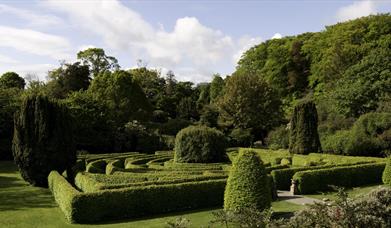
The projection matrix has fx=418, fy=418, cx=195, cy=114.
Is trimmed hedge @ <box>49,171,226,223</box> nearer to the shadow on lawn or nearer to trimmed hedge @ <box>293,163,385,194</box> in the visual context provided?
the shadow on lawn

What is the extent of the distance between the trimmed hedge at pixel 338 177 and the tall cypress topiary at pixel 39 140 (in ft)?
38.7

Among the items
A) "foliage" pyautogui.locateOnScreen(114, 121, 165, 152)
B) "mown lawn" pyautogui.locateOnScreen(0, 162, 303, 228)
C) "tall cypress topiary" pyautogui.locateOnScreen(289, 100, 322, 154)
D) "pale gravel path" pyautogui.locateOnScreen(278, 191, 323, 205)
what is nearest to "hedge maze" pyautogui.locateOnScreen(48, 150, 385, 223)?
"mown lawn" pyautogui.locateOnScreen(0, 162, 303, 228)

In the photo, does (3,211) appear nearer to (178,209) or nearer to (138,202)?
(138,202)

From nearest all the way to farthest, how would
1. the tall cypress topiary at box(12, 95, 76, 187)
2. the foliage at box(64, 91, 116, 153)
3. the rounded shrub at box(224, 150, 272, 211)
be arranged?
the rounded shrub at box(224, 150, 272, 211) < the tall cypress topiary at box(12, 95, 76, 187) < the foliage at box(64, 91, 116, 153)

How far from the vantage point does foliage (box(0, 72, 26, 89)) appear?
2373 inches

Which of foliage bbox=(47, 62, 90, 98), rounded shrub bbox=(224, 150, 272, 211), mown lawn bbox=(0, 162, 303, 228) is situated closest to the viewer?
rounded shrub bbox=(224, 150, 272, 211)

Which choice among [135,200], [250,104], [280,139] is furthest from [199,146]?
[250,104]

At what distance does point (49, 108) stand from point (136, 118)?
86.3 feet

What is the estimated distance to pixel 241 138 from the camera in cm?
4578

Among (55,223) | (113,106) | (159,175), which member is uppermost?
(113,106)

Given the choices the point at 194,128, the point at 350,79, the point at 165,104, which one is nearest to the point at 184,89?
the point at 165,104

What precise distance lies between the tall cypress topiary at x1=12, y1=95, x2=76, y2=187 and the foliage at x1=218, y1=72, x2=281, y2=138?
28281 mm

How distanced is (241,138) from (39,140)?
92.0 ft

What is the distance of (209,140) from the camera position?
26828 mm
